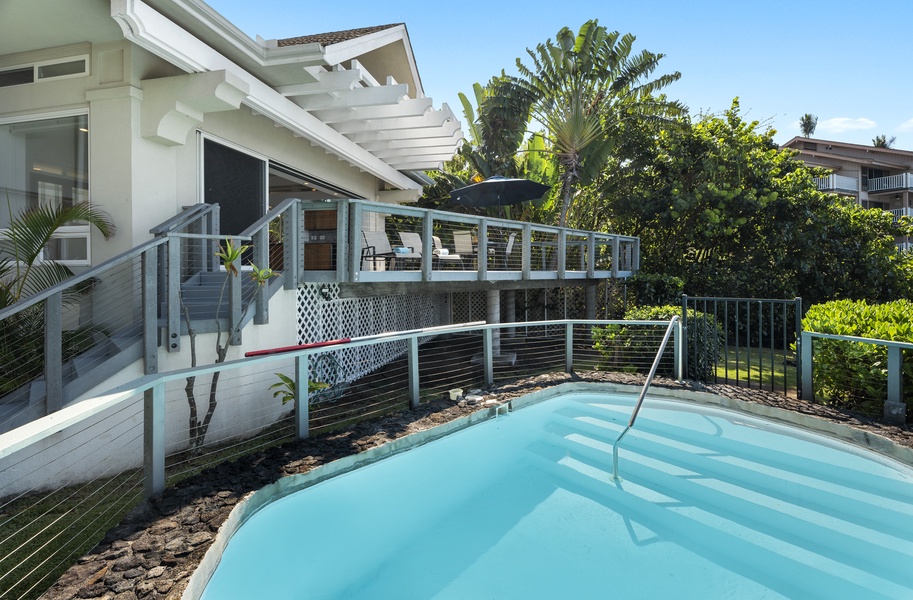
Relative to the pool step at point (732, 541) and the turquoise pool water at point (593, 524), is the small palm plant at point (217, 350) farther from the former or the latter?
the pool step at point (732, 541)

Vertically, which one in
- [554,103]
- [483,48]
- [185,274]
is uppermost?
[483,48]

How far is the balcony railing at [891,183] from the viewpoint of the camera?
1367 inches

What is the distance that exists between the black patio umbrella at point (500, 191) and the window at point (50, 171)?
764 centimetres

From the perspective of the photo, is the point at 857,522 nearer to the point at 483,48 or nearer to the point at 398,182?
the point at 398,182

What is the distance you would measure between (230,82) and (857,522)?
8.10 metres

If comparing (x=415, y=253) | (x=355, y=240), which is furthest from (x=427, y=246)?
(x=415, y=253)

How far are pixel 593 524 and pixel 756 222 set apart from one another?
16082 millimetres

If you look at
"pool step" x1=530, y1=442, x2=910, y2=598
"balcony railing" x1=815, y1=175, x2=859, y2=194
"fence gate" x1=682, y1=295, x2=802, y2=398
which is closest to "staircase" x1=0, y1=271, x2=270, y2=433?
"pool step" x1=530, y1=442, x2=910, y2=598

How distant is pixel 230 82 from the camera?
662 cm

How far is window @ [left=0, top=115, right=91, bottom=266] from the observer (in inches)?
276

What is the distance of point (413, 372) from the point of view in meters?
6.64

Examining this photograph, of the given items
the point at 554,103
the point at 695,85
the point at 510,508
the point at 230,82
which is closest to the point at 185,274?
the point at 230,82

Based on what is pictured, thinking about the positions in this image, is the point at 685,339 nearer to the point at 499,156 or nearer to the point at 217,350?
the point at 217,350

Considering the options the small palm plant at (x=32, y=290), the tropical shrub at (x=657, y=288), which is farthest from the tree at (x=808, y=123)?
the small palm plant at (x=32, y=290)
